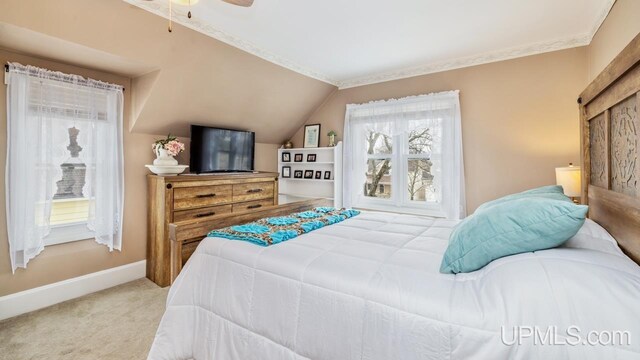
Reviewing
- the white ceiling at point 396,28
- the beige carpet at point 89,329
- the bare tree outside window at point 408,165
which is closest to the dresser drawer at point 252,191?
the beige carpet at point 89,329

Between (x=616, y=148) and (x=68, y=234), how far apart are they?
161 inches

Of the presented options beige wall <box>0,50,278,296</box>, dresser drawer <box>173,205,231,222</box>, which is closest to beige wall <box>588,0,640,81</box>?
dresser drawer <box>173,205,231,222</box>

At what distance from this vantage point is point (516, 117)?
322cm

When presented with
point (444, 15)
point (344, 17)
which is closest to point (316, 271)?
point (344, 17)

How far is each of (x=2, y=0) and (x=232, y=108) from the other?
2.12 meters

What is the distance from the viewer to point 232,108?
3.75 meters

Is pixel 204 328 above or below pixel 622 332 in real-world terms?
below

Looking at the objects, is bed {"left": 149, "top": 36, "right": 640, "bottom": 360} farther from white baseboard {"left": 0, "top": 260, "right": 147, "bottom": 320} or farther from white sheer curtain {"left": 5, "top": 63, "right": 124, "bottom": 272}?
white baseboard {"left": 0, "top": 260, "right": 147, "bottom": 320}

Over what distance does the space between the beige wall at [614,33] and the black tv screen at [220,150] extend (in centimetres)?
379

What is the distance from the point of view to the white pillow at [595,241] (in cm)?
112

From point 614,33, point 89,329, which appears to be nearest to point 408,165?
point 614,33

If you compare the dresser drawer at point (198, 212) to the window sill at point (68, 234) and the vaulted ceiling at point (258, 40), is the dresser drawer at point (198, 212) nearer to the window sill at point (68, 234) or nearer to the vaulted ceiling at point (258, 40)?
the window sill at point (68, 234)

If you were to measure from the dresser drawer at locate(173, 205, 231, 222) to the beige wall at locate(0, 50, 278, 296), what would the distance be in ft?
1.77

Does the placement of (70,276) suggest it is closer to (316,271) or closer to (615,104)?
(316,271)
